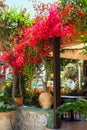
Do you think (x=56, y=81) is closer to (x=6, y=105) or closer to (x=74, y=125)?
(x=74, y=125)

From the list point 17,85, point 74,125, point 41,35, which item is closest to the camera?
point 41,35

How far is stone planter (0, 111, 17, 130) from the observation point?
9.11m

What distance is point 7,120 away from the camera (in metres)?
9.18

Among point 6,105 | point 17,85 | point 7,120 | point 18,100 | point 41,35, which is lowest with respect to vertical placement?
point 7,120

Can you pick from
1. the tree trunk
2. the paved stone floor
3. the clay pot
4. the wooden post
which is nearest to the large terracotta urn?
the wooden post

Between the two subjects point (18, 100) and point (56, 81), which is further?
point (18, 100)

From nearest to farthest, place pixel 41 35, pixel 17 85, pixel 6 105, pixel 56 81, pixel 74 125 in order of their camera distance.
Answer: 1. pixel 41 35
2. pixel 56 81
3. pixel 74 125
4. pixel 6 105
5. pixel 17 85

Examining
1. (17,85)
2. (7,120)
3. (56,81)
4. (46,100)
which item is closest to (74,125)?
(46,100)

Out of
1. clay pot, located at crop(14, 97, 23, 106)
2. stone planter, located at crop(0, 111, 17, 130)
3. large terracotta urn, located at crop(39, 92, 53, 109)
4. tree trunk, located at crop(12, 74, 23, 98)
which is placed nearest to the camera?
large terracotta urn, located at crop(39, 92, 53, 109)

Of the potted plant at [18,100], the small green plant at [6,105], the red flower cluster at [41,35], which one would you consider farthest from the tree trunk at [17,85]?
the red flower cluster at [41,35]

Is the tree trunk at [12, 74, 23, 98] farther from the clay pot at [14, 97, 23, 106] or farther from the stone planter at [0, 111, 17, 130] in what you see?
the stone planter at [0, 111, 17, 130]

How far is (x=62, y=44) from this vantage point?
9.07 meters

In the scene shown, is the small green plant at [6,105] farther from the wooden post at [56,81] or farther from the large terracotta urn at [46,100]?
the wooden post at [56,81]

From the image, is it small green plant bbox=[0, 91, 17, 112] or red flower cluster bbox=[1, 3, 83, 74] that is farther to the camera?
small green plant bbox=[0, 91, 17, 112]
